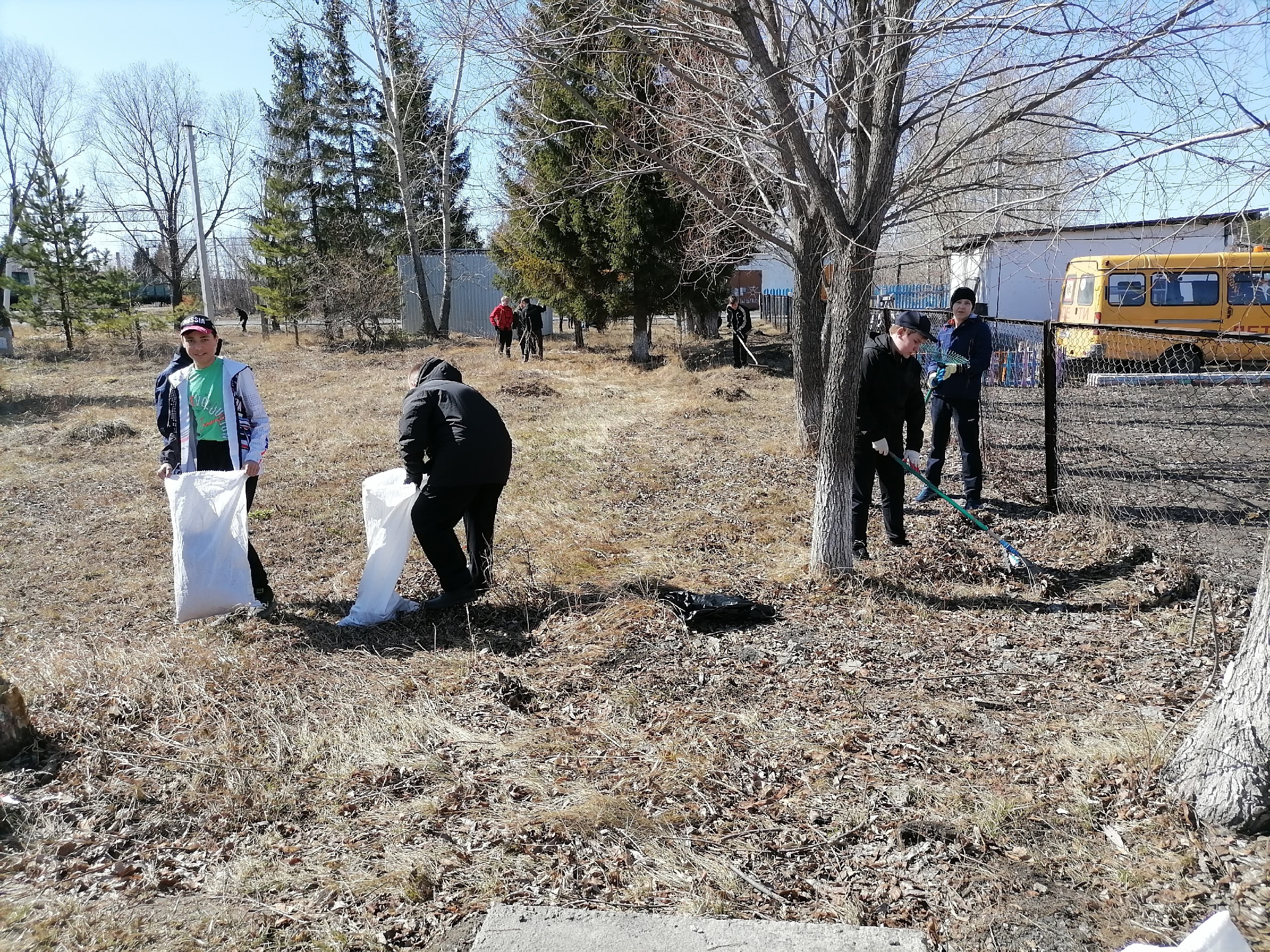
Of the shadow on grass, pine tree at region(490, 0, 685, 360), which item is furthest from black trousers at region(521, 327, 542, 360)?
the shadow on grass

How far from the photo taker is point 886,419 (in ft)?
20.0

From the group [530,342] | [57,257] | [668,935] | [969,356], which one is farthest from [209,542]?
[57,257]

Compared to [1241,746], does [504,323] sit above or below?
above

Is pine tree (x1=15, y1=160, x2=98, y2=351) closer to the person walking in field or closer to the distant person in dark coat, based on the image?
the distant person in dark coat

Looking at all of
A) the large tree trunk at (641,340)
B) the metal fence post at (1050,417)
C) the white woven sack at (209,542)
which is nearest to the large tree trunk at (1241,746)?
the metal fence post at (1050,417)

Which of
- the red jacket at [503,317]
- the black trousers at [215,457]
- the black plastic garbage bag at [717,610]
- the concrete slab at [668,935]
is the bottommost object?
the concrete slab at [668,935]

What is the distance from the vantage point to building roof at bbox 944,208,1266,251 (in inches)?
145

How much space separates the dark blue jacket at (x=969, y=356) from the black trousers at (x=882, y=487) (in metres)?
1.20

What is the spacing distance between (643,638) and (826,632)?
99cm

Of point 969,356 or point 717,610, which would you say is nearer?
point 717,610

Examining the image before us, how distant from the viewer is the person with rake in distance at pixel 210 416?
4914 mm

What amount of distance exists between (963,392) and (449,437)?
4315 millimetres

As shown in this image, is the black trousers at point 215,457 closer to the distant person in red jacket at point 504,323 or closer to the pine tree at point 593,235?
the pine tree at point 593,235

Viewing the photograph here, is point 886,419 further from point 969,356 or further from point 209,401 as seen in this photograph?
point 209,401
